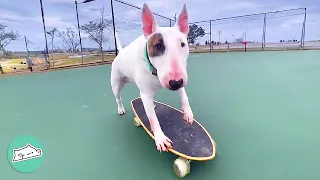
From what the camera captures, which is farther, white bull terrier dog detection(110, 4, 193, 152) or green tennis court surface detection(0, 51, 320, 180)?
green tennis court surface detection(0, 51, 320, 180)

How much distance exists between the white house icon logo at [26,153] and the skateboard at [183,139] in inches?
25.6

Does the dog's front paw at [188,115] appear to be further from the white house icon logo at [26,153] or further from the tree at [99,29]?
the tree at [99,29]

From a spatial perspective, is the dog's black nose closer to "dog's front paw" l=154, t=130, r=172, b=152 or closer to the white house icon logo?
"dog's front paw" l=154, t=130, r=172, b=152

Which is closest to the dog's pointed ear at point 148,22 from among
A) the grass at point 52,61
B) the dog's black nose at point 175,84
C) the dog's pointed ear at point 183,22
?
the dog's pointed ear at point 183,22

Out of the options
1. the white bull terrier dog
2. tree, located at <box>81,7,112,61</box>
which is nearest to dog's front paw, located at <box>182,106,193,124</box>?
the white bull terrier dog

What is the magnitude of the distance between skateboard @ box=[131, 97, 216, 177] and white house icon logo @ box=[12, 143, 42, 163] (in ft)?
2.13

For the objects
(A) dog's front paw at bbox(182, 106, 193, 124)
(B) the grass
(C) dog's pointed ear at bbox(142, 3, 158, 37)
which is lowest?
(A) dog's front paw at bbox(182, 106, 193, 124)

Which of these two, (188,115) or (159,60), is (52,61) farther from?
(159,60)

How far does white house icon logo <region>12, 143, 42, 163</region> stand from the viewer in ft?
3.73

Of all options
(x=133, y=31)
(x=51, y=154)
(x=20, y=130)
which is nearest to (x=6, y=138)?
(x=20, y=130)

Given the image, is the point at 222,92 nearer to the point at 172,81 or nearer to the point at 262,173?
the point at 262,173

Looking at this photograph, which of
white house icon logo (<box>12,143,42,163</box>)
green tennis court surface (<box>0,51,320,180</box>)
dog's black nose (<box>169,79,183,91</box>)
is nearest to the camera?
dog's black nose (<box>169,79,183,91</box>)

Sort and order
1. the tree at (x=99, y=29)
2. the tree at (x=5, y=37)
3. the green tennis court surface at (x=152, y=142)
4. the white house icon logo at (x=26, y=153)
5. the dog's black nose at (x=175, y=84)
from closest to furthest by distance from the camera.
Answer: the dog's black nose at (x=175, y=84), the green tennis court surface at (x=152, y=142), the white house icon logo at (x=26, y=153), the tree at (x=5, y=37), the tree at (x=99, y=29)

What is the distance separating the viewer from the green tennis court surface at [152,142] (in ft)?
3.31
